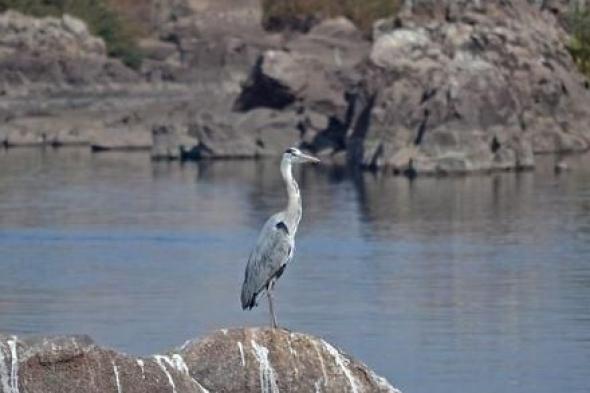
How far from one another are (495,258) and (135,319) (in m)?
6.91

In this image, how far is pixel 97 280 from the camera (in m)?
22.8

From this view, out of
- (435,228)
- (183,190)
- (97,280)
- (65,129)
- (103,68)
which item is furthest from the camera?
(103,68)

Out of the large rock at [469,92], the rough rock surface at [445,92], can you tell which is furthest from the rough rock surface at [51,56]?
the large rock at [469,92]

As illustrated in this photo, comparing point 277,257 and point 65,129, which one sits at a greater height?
point 277,257

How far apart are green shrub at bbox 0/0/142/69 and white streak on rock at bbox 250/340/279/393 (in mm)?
57567

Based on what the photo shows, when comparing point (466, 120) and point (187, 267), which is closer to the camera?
point (187, 267)

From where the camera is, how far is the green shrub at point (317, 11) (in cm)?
7700

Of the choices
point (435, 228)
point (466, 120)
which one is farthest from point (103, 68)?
point (435, 228)

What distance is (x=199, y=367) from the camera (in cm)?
1184

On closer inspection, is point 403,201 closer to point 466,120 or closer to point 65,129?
point 466,120

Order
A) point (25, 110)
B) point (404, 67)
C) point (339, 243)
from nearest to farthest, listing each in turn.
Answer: point (339, 243)
point (404, 67)
point (25, 110)

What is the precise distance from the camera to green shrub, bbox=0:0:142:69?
70250mm

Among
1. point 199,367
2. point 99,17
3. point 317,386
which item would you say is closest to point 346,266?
point 317,386

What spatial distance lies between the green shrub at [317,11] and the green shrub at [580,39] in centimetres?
2164
